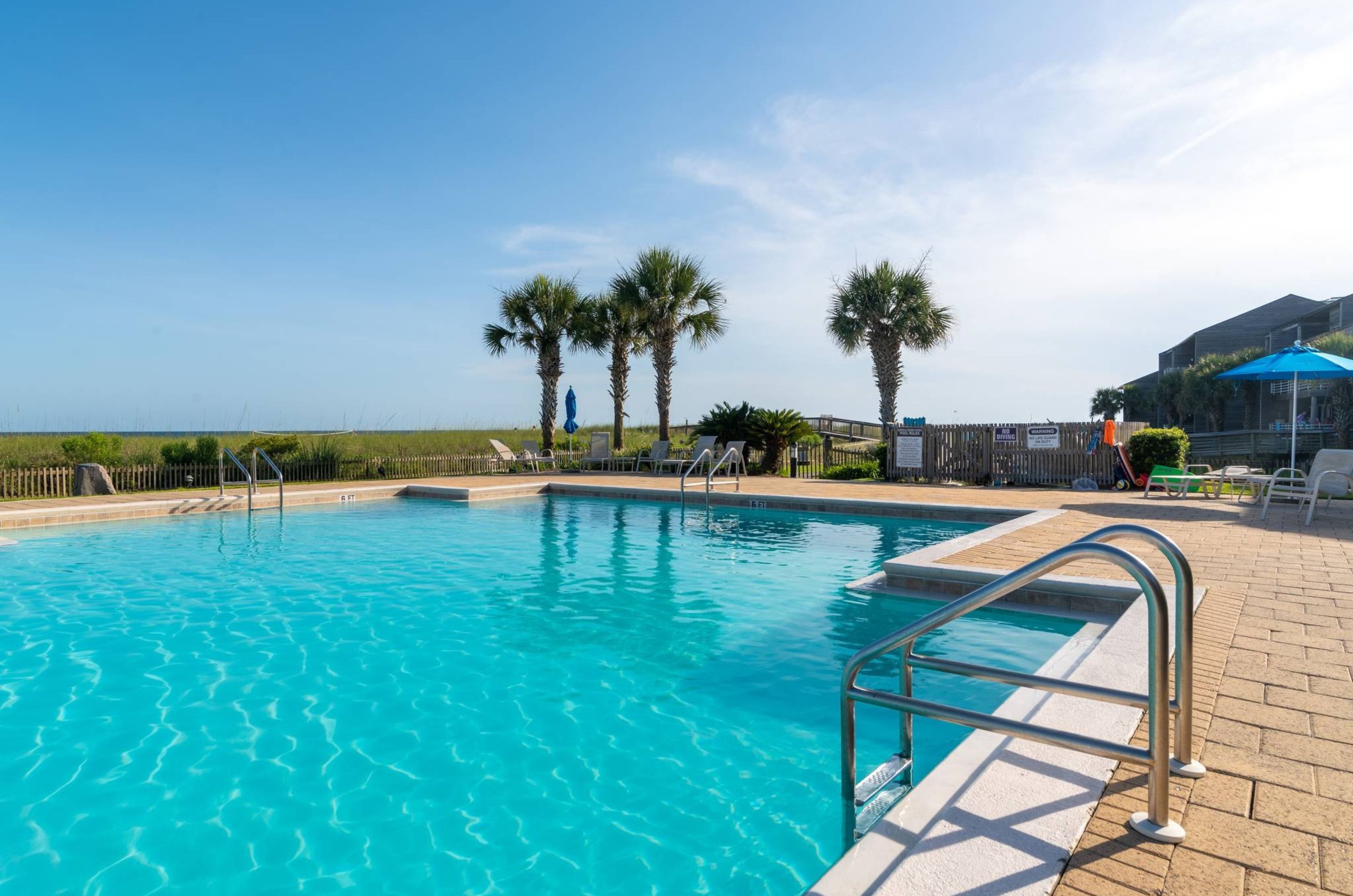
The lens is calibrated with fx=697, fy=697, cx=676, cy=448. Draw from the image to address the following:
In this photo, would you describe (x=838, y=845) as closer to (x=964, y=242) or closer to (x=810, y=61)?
(x=810, y=61)

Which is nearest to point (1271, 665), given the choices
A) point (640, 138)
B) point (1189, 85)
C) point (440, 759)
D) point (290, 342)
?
point (440, 759)

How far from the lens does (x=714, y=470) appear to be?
12.9 m

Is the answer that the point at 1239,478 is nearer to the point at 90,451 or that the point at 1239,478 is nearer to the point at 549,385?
the point at 549,385

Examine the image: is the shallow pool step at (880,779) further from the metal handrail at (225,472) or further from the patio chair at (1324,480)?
the metal handrail at (225,472)

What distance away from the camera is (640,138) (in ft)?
50.8

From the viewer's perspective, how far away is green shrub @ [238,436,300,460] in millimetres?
17109

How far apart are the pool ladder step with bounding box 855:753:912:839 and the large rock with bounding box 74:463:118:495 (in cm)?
1676

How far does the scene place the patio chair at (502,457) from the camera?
20.5 m

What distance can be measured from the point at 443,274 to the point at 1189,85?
19540mm

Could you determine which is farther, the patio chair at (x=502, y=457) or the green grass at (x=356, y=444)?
the patio chair at (x=502, y=457)

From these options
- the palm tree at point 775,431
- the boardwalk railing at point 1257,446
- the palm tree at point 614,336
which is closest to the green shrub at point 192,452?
the palm tree at point 614,336

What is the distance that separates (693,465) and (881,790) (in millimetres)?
12765

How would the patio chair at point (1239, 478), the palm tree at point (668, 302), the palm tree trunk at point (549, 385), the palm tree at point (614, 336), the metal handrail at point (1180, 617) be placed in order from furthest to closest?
the palm tree trunk at point (549, 385)
the palm tree at point (614, 336)
the palm tree at point (668, 302)
the patio chair at point (1239, 478)
the metal handrail at point (1180, 617)

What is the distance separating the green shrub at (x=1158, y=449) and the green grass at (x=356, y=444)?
1315cm
